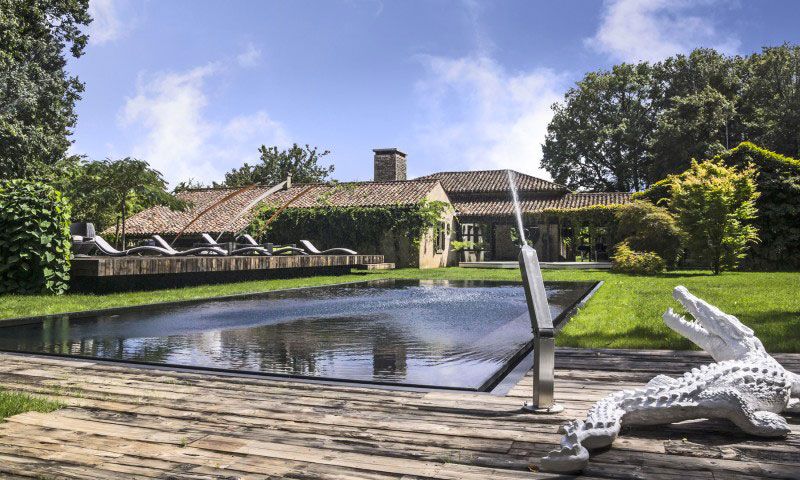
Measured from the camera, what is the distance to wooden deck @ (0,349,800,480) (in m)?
2.33

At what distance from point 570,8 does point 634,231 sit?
336 inches

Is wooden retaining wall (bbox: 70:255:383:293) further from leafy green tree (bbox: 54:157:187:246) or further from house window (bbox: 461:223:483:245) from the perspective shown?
house window (bbox: 461:223:483:245)

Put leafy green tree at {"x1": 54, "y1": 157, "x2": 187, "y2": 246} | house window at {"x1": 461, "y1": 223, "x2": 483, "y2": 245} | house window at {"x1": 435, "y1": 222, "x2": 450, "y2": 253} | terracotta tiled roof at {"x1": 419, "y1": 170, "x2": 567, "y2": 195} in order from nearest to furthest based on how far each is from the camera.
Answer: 1. leafy green tree at {"x1": 54, "y1": 157, "x2": 187, "y2": 246}
2. house window at {"x1": 435, "y1": 222, "x2": 450, "y2": 253}
3. house window at {"x1": 461, "y1": 223, "x2": 483, "y2": 245}
4. terracotta tiled roof at {"x1": 419, "y1": 170, "x2": 567, "y2": 195}

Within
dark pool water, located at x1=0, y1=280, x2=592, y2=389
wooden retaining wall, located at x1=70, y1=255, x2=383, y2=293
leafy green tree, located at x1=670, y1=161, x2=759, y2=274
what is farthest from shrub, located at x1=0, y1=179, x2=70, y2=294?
leafy green tree, located at x1=670, y1=161, x2=759, y2=274

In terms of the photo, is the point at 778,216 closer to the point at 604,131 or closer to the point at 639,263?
the point at 639,263

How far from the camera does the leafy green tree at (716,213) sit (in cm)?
1762

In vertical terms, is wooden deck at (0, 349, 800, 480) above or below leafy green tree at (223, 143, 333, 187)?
below

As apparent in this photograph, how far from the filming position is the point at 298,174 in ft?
192

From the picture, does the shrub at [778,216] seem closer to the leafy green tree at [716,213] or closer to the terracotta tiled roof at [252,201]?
the leafy green tree at [716,213]

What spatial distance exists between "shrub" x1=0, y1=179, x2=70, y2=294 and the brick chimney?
2402 cm

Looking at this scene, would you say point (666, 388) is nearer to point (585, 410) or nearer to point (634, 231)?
point (585, 410)

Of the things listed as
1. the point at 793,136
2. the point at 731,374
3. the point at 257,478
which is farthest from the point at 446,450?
the point at 793,136

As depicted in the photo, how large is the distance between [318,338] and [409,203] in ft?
69.4

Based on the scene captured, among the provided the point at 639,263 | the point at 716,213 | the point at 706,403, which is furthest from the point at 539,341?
the point at 639,263
